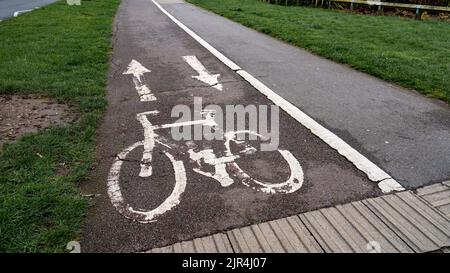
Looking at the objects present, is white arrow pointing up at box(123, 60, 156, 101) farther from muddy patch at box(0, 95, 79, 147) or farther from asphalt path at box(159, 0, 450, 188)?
asphalt path at box(159, 0, 450, 188)

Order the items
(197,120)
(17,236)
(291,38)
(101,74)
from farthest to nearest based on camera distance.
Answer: (291,38), (101,74), (197,120), (17,236)

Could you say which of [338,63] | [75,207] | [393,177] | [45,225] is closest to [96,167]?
[75,207]

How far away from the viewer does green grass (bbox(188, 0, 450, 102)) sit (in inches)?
269

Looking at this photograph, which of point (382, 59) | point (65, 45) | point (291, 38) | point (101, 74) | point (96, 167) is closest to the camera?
point (96, 167)

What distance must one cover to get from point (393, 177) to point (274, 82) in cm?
356

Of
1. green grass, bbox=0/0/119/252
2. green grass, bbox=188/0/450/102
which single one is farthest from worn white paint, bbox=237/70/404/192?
green grass, bbox=0/0/119/252

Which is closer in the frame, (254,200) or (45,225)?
(45,225)

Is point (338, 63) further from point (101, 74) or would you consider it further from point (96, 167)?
point (96, 167)

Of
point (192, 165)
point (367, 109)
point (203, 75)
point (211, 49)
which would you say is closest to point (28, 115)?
point (192, 165)

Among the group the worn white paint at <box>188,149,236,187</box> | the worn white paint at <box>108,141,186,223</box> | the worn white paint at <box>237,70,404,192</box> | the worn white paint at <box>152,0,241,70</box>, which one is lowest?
the worn white paint at <box>108,141,186,223</box>

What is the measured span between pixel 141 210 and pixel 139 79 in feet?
14.3

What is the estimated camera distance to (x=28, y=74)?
23.1ft

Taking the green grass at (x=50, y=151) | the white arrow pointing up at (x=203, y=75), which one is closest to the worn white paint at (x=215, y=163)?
the green grass at (x=50, y=151)

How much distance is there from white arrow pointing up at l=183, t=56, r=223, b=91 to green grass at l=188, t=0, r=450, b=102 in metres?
3.10
